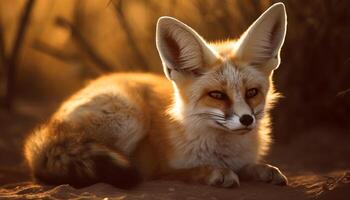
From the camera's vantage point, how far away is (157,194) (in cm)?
347

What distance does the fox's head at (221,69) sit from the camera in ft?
11.8

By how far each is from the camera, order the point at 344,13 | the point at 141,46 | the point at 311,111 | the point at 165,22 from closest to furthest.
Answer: the point at 165,22, the point at 344,13, the point at 311,111, the point at 141,46

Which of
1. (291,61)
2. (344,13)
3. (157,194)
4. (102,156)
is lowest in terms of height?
(157,194)

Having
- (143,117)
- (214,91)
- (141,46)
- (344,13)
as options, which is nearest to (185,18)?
(141,46)

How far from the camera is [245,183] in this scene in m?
3.87

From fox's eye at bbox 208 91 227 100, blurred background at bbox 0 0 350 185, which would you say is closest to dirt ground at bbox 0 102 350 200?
blurred background at bbox 0 0 350 185

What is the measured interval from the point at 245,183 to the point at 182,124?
58 centimetres

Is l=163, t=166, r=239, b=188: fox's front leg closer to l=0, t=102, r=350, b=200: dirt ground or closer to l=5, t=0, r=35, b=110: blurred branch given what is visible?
l=0, t=102, r=350, b=200: dirt ground

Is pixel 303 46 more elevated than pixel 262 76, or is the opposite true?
pixel 303 46

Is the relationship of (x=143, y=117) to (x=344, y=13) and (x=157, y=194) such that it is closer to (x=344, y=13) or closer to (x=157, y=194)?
(x=157, y=194)

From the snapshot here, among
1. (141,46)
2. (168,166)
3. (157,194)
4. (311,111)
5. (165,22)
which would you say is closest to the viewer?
(157,194)

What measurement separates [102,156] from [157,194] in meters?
0.42

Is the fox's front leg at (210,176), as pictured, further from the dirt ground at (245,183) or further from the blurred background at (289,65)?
the blurred background at (289,65)

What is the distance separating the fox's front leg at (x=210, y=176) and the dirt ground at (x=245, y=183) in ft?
0.18
